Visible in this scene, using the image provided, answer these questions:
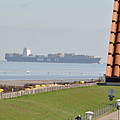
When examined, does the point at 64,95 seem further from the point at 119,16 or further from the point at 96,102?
the point at 119,16

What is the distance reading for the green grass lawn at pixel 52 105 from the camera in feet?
150

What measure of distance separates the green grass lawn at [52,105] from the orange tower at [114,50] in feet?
9.51

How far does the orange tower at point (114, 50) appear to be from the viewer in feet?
236

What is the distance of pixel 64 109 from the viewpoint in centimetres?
5394

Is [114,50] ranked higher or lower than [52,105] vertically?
higher

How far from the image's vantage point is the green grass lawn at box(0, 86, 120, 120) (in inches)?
1796

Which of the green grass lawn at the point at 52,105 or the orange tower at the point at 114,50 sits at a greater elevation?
the orange tower at the point at 114,50

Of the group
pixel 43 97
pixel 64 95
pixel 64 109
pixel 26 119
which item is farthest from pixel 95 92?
pixel 26 119

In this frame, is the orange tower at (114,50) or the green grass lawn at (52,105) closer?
the green grass lawn at (52,105)

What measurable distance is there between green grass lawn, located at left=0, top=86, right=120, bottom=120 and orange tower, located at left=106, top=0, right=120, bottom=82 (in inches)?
114

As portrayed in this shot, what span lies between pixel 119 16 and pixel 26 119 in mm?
35284

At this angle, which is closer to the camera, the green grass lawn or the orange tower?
the green grass lawn

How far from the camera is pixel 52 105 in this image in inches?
2169

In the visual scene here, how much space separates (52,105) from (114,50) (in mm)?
22304
